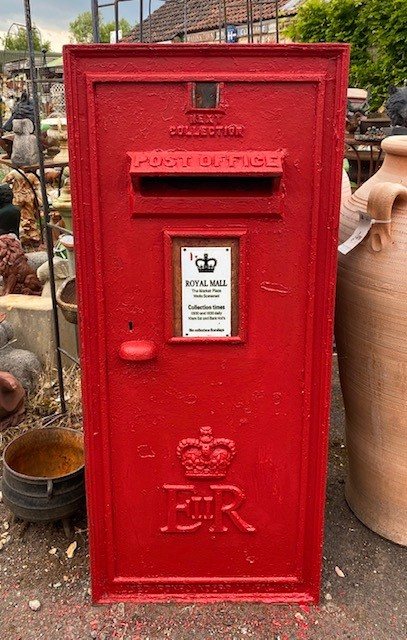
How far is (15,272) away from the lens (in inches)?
167

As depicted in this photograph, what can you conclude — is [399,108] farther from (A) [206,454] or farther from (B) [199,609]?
(B) [199,609]

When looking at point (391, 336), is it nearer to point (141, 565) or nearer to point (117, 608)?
point (141, 565)

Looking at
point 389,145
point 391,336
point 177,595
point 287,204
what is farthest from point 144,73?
point 177,595

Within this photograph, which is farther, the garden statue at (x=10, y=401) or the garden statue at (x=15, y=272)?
the garden statue at (x=15, y=272)

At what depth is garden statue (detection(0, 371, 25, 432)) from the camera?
3.07 metres

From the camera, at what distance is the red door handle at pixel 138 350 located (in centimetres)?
172

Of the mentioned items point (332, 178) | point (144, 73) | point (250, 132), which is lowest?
point (332, 178)

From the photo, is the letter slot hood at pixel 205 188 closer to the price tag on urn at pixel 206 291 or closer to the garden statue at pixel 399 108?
the price tag on urn at pixel 206 291

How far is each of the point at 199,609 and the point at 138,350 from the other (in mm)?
1004

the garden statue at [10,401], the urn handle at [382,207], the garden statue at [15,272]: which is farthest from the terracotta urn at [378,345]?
the garden statue at [15,272]

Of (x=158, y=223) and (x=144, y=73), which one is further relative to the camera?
(x=158, y=223)

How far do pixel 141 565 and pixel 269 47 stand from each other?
169cm

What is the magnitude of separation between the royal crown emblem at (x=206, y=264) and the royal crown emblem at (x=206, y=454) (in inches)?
20.4

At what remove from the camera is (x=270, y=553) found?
6.59ft
